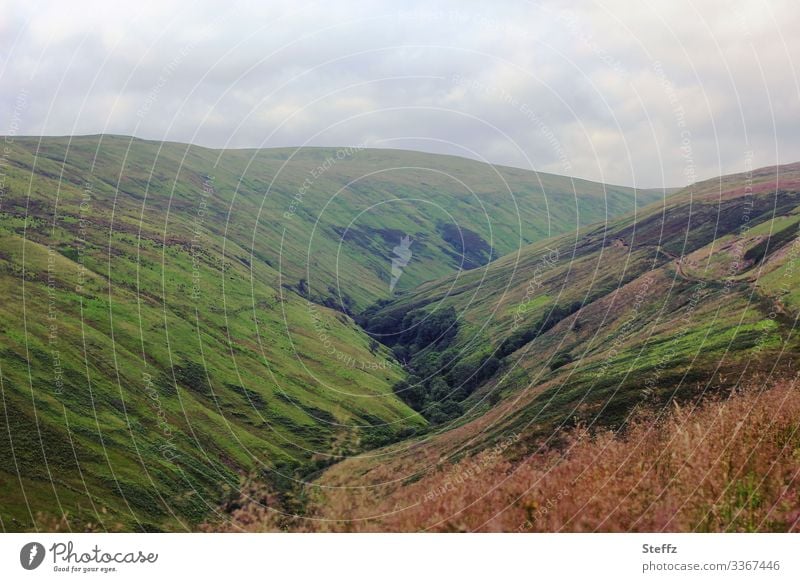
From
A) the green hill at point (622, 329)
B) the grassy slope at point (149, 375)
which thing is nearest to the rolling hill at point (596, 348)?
the green hill at point (622, 329)

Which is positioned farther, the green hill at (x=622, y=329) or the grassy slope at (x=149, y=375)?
the grassy slope at (x=149, y=375)

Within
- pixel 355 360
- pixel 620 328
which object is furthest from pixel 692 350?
pixel 355 360

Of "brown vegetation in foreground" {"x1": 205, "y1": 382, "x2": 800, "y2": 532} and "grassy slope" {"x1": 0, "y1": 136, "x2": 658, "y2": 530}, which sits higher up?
"brown vegetation in foreground" {"x1": 205, "y1": 382, "x2": 800, "y2": 532}

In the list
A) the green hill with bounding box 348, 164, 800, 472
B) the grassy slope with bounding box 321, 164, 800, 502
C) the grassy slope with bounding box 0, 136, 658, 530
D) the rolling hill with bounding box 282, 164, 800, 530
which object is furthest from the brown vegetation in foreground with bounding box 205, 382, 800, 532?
the grassy slope with bounding box 0, 136, 658, 530

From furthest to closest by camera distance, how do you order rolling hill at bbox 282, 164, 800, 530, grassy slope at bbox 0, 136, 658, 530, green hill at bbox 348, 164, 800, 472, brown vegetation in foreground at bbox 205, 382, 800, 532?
grassy slope at bbox 0, 136, 658, 530, green hill at bbox 348, 164, 800, 472, rolling hill at bbox 282, 164, 800, 530, brown vegetation in foreground at bbox 205, 382, 800, 532

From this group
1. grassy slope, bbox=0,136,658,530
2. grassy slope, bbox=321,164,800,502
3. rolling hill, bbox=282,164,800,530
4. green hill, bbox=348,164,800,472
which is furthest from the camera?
grassy slope, bbox=0,136,658,530

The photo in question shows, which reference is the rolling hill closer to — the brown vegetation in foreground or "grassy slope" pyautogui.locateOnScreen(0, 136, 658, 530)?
the brown vegetation in foreground

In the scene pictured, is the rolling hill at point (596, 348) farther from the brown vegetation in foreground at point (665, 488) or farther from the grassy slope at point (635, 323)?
the grassy slope at point (635, 323)
